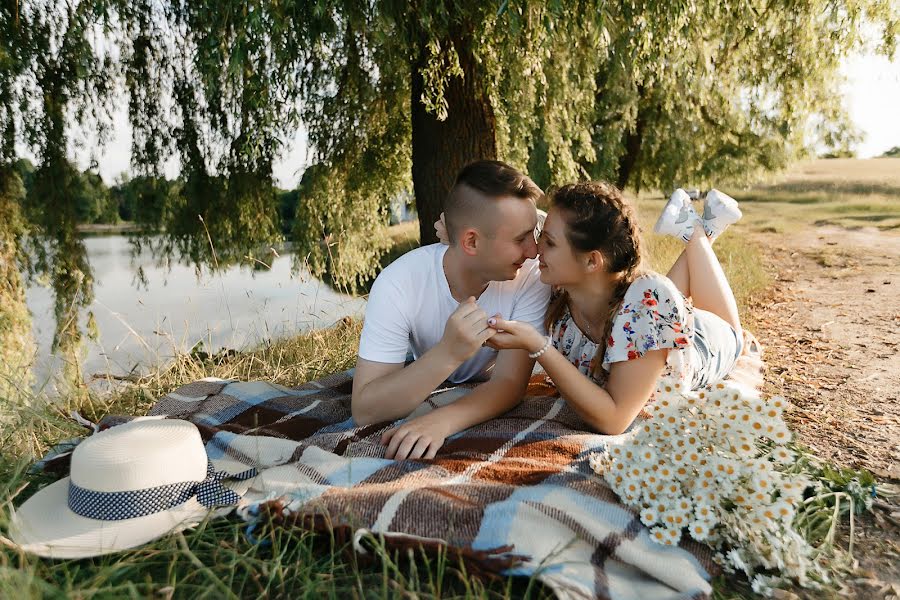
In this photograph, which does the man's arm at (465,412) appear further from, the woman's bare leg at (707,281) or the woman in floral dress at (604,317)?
the woman's bare leg at (707,281)

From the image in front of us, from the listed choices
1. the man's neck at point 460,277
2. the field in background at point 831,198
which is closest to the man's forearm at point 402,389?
the man's neck at point 460,277

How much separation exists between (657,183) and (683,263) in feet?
36.5

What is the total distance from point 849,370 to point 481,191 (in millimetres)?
2888

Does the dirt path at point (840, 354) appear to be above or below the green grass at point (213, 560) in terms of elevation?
below

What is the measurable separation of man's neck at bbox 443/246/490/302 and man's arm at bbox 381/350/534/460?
0.35 meters

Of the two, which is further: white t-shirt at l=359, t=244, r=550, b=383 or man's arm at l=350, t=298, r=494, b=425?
white t-shirt at l=359, t=244, r=550, b=383

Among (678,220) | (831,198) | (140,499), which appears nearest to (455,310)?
(140,499)

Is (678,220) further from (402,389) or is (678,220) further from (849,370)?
(402,389)

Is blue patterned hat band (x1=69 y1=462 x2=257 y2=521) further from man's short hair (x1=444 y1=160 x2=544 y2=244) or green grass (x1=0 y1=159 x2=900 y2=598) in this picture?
man's short hair (x1=444 y1=160 x2=544 y2=244)

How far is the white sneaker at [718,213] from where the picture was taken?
3869 mm

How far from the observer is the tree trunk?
5031 millimetres

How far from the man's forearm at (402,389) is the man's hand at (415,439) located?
0.36ft

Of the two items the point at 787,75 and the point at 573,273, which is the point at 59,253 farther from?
the point at 787,75

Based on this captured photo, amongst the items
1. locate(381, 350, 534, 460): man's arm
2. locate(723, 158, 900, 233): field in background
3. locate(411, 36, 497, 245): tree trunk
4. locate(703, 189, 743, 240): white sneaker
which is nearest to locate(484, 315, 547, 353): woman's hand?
locate(381, 350, 534, 460): man's arm
